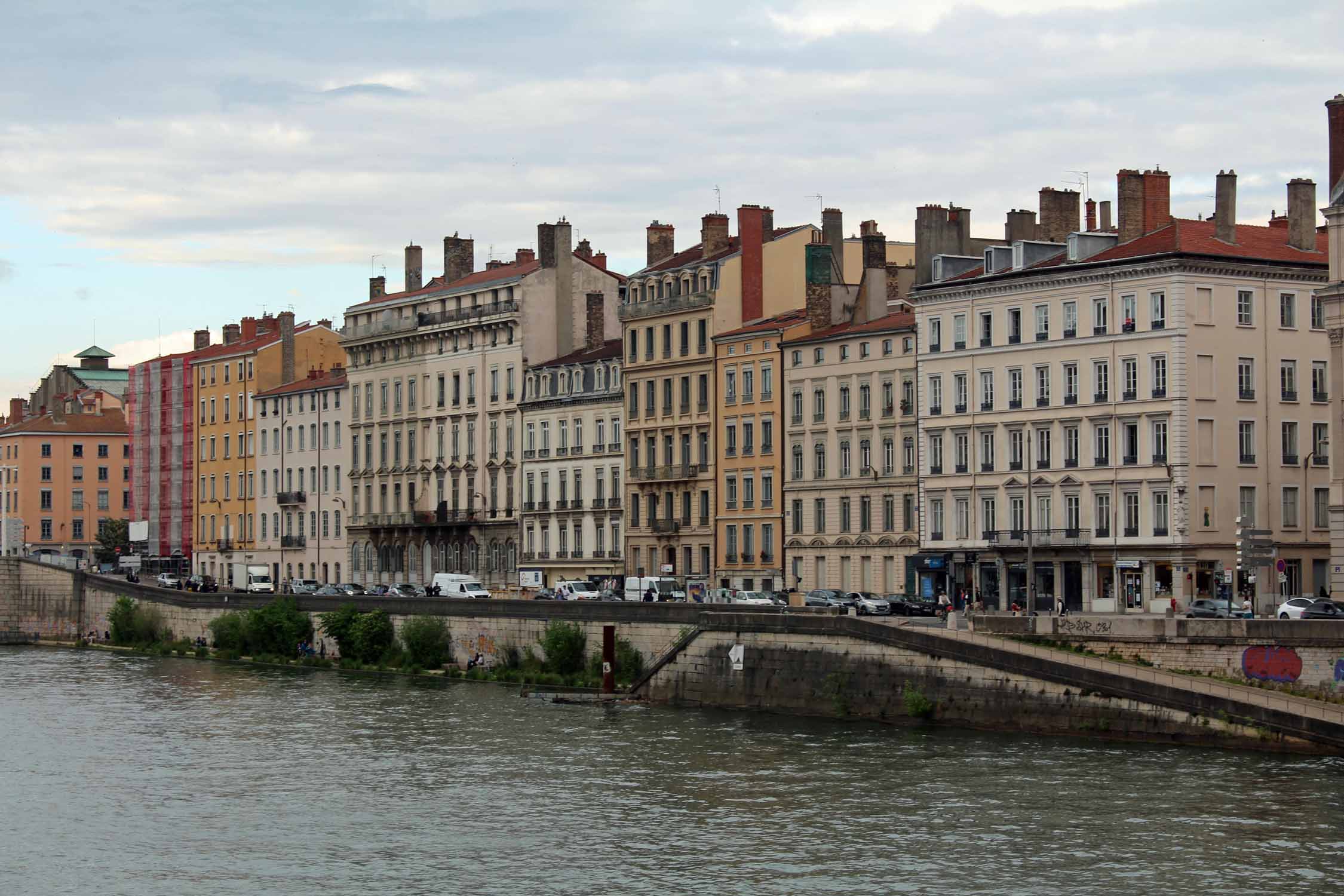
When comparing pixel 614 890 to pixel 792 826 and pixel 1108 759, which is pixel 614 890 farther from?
pixel 1108 759

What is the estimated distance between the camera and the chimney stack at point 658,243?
112250 millimetres

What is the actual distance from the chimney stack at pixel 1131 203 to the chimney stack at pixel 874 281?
1344cm

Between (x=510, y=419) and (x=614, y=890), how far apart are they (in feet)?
243

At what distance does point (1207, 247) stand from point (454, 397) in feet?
163

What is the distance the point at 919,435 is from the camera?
89.7 meters

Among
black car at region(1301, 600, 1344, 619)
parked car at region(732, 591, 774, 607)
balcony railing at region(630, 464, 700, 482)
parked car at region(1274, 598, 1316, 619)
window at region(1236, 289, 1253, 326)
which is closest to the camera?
black car at region(1301, 600, 1344, 619)

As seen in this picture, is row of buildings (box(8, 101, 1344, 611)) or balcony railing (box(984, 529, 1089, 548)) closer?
row of buildings (box(8, 101, 1344, 611))

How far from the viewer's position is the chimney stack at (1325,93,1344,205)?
6994 centimetres

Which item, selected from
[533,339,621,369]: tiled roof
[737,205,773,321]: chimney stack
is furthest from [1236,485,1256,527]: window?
[533,339,621,369]: tiled roof

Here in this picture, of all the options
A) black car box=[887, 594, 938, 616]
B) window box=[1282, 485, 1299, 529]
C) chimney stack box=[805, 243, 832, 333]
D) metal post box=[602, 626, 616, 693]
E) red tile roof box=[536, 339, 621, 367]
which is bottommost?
metal post box=[602, 626, 616, 693]

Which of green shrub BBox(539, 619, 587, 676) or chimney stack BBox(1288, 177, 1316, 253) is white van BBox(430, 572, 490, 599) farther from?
chimney stack BBox(1288, 177, 1316, 253)

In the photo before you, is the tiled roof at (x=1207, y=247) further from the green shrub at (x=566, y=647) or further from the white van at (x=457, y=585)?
the white van at (x=457, y=585)

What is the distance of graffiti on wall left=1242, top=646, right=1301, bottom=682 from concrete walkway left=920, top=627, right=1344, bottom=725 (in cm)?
94

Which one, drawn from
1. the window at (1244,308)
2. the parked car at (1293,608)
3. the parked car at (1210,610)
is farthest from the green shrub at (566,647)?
the window at (1244,308)
